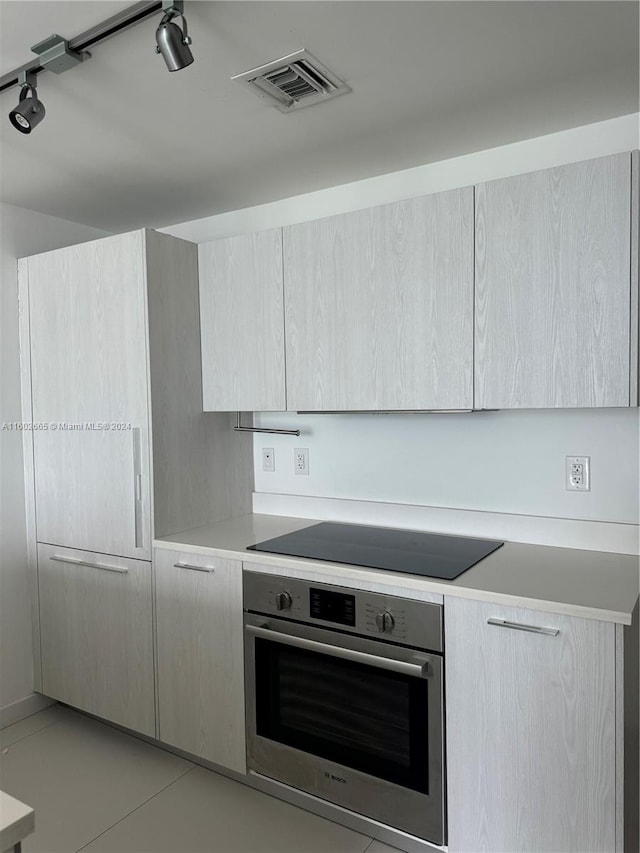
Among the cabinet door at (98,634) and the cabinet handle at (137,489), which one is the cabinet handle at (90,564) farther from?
the cabinet handle at (137,489)

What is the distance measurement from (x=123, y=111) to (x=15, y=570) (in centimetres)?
206

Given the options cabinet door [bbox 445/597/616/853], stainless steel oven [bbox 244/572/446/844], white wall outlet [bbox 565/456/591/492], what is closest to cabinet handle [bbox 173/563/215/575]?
stainless steel oven [bbox 244/572/446/844]

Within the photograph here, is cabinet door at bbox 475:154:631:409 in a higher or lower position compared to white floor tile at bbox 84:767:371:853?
higher

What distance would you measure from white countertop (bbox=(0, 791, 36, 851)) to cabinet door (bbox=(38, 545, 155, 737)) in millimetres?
1589

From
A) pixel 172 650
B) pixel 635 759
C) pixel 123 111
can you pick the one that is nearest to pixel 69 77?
pixel 123 111

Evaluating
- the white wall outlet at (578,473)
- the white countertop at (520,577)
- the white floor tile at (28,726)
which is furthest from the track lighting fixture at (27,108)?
the white floor tile at (28,726)

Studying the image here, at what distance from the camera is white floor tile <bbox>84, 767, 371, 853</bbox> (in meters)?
2.01

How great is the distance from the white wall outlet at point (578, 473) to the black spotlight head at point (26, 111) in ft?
6.38

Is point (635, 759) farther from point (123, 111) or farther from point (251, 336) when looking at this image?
point (123, 111)

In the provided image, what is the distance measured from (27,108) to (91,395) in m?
1.22

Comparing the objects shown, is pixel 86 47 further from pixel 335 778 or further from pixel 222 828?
pixel 222 828

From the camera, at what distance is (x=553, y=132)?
214cm

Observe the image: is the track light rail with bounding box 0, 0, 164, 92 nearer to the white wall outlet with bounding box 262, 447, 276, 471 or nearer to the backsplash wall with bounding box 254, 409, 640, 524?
the backsplash wall with bounding box 254, 409, 640, 524

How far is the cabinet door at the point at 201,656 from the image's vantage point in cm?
223
